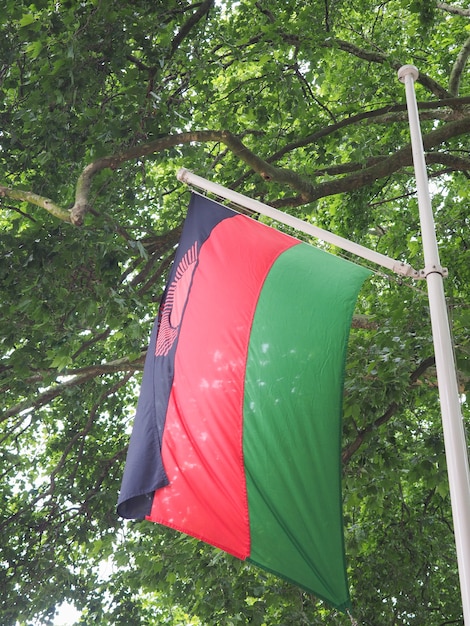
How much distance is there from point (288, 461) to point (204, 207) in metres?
1.90

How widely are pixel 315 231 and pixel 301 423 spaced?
101 cm

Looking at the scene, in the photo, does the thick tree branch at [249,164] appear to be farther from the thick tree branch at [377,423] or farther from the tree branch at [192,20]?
the thick tree branch at [377,423]

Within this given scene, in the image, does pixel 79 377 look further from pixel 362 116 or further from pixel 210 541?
pixel 210 541

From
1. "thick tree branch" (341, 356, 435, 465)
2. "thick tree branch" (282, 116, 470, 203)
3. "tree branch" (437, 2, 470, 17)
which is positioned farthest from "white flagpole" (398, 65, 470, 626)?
"tree branch" (437, 2, 470, 17)

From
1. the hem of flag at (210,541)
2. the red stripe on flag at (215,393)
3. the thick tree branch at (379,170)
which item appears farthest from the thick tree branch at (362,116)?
the hem of flag at (210,541)

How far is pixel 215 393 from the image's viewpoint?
398cm

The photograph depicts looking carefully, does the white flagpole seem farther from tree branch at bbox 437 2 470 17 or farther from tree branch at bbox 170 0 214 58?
tree branch at bbox 437 2 470 17

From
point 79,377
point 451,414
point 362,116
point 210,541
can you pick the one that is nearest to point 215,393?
point 210,541

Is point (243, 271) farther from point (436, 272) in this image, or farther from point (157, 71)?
point (157, 71)

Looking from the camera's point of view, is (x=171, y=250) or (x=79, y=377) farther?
(x=79, y=377)

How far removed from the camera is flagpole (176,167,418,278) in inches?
141

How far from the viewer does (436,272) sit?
3.49 m

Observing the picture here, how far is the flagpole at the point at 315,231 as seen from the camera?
3.58 m

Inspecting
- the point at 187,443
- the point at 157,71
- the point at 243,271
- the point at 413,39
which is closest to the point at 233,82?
the point at 157,71
